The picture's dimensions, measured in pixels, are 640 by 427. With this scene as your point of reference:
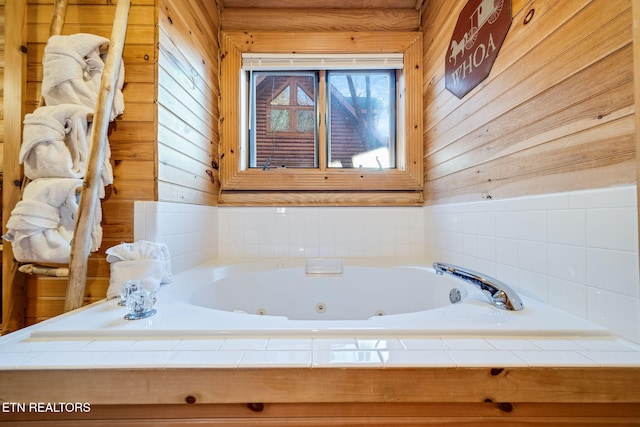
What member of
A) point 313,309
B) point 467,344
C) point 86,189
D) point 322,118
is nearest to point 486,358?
point 467,344

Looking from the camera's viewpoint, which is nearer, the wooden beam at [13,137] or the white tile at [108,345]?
the white tile at [108,345]

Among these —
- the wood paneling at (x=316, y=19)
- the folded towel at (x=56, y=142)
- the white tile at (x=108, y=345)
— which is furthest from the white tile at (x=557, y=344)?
the wood paneling at (x=316, y=19)

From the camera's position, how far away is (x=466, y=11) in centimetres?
122

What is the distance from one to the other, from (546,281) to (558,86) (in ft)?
1.84

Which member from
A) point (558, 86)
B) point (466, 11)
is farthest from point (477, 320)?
point (466, 11)

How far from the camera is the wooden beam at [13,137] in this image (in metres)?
1.00

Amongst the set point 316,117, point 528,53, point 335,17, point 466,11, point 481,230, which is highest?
point 335,17

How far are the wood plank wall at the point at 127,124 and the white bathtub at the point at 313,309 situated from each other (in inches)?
12.3

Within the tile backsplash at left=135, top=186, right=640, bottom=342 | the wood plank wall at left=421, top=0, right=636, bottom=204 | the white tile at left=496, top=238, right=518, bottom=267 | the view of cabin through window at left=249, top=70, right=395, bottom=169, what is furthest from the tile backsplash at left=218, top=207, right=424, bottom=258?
the white tile at left=496, top=238, right=518, bottom=267

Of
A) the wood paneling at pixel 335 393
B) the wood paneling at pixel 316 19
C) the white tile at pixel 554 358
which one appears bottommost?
the wood paneling at pixel 335 393

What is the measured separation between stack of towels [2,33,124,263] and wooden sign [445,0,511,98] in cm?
147

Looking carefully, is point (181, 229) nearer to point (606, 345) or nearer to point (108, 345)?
point (108, 345)

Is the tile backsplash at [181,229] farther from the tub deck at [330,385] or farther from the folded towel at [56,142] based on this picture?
the tub deck at [330,385]

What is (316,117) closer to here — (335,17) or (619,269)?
(335,17)
